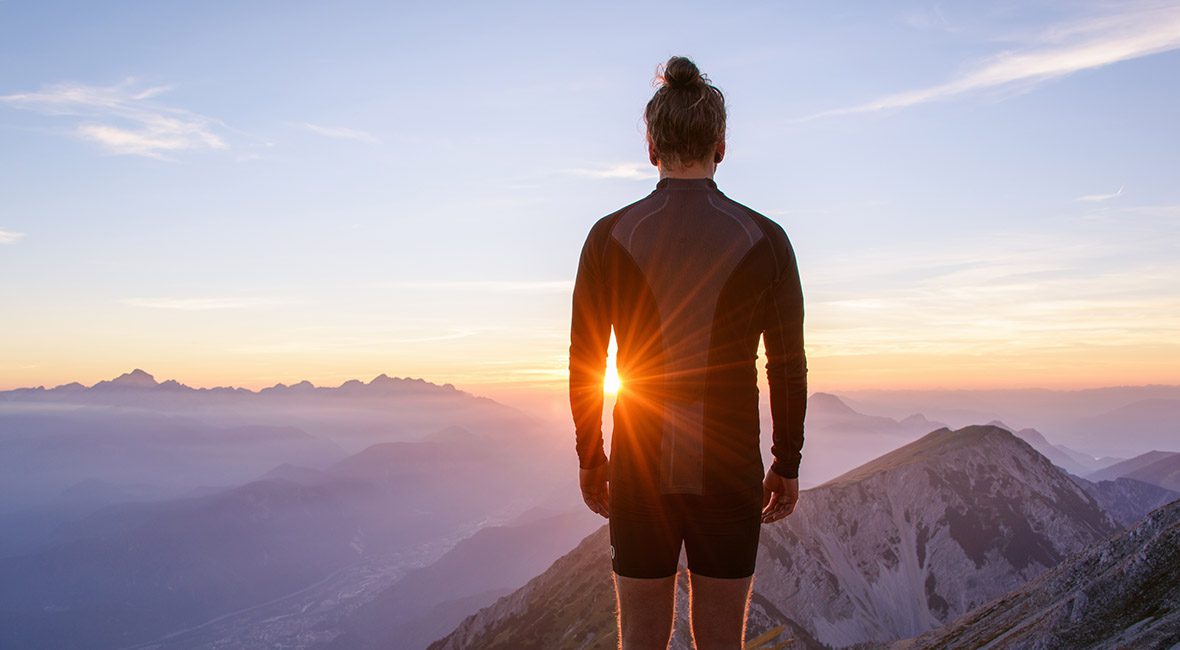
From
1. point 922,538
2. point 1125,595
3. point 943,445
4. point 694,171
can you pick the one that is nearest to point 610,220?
point 694,171

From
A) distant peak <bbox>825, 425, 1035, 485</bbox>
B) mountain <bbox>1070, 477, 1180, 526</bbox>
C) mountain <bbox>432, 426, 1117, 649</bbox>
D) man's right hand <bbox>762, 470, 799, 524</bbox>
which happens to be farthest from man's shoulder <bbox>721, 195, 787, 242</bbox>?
mountain <bbox>1070, 477, 1180, 526</bbox>

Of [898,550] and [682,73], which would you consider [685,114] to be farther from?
[898,550]

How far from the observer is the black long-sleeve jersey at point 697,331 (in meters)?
5.00

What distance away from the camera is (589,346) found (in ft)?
17.7

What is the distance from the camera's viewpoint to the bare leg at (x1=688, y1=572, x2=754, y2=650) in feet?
16.1

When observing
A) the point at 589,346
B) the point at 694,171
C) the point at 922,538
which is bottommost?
the point at 922,538

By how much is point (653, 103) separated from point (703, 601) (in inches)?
138

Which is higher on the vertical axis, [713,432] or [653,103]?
[653,103]

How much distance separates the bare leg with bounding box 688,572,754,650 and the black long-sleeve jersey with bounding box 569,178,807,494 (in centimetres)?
64

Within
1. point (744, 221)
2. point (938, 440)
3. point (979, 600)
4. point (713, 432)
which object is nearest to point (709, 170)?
point (744, 221)

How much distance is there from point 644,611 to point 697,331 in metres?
1.97

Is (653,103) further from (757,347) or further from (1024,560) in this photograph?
(1024,560)

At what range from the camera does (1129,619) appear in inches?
525

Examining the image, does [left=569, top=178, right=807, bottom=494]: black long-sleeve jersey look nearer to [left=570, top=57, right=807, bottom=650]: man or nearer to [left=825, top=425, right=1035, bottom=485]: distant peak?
[left=570, top=57, right=807, bottom=650]: man
